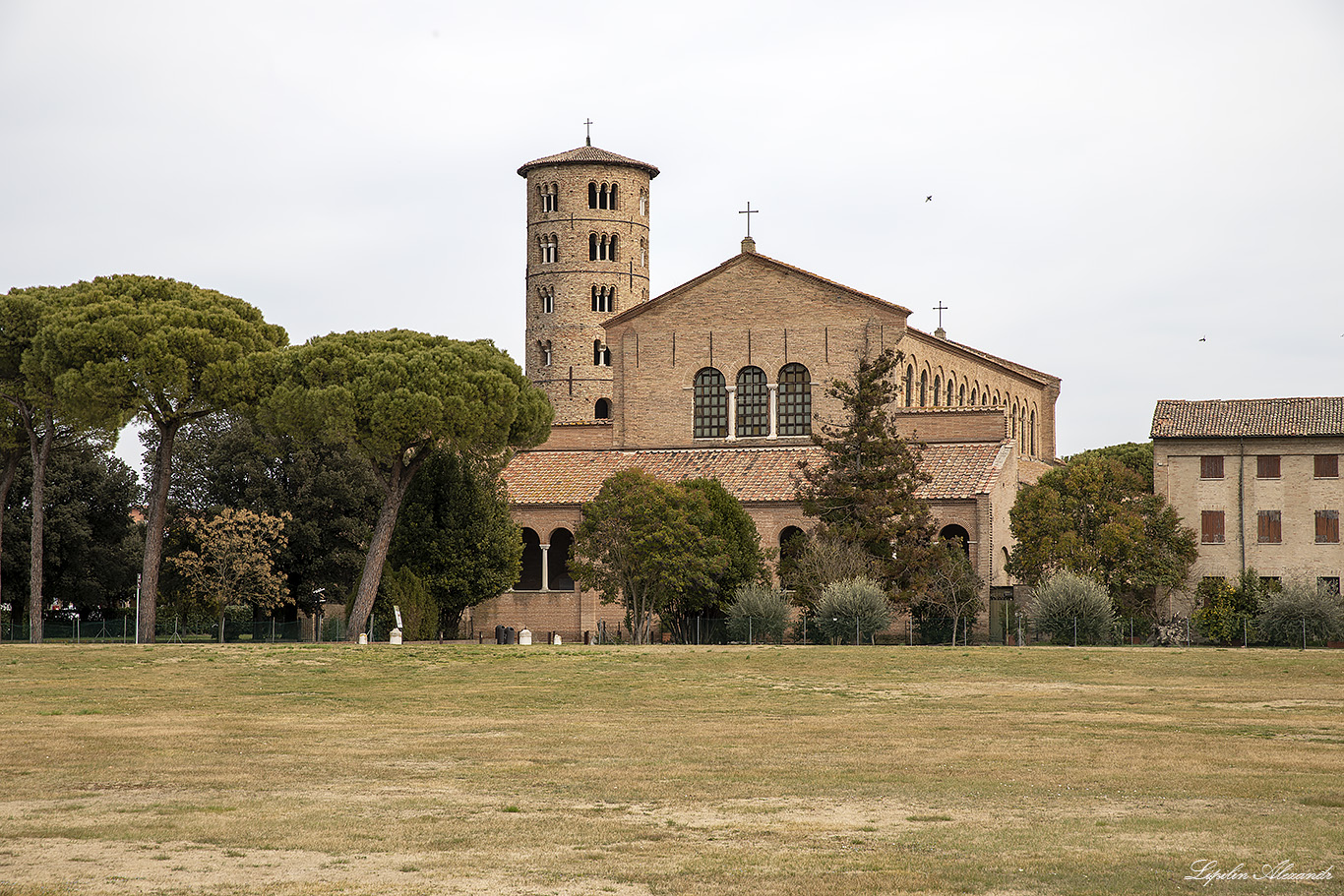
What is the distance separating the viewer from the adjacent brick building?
178 feet

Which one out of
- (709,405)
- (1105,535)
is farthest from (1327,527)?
(709,405)

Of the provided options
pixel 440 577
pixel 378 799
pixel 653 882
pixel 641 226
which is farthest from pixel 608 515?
pixel 641 226

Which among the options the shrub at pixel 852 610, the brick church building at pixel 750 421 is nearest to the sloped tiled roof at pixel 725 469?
the brick church building at pixel 750 421

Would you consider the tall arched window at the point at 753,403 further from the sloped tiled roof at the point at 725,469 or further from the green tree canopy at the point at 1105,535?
the green tree canopy at the point at 1105,535

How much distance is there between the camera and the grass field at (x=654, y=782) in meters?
11.9

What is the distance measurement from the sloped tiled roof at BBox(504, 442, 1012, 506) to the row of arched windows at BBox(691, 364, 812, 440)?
159cm

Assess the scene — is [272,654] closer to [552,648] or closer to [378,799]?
[552,648]

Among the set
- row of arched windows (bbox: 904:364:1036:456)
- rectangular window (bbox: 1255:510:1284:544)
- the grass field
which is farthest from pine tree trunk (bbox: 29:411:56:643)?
rectangular window (bbox: 1255:510:1284:544)

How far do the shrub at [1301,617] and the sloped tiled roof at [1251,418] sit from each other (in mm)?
12409

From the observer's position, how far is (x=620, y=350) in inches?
2463

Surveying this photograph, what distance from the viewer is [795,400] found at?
60.4m

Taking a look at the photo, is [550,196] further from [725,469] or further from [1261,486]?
[1261,486]

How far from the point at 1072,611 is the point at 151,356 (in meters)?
26.8

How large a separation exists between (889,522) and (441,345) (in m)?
14.5
